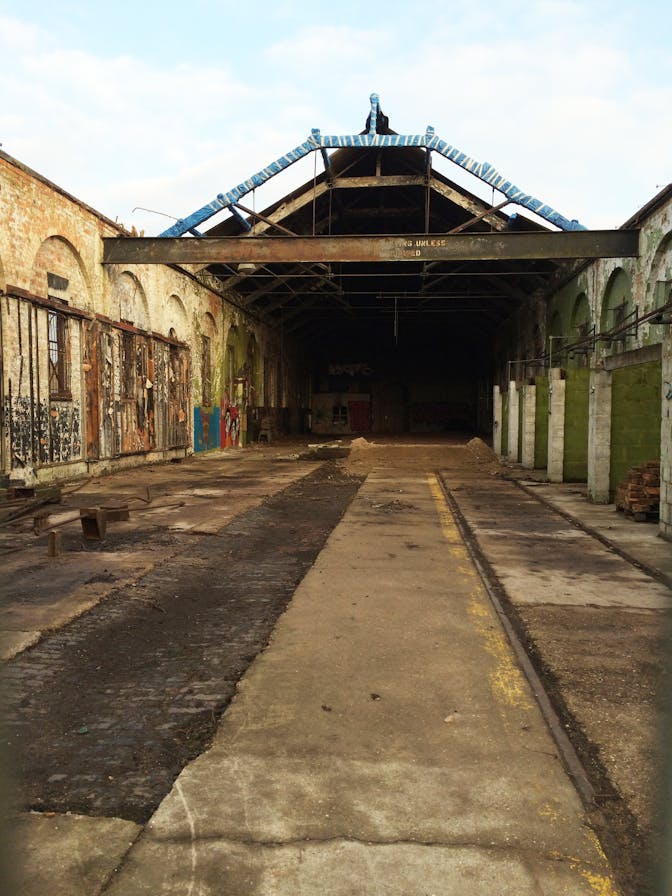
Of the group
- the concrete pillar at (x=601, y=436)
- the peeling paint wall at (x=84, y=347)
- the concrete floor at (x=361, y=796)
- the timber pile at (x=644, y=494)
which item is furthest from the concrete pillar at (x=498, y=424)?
the concrete floor at (x=361, y=796)

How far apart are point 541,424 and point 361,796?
48.9ft

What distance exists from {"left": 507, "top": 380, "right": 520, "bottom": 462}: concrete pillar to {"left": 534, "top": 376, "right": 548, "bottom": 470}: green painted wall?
243 centimetres

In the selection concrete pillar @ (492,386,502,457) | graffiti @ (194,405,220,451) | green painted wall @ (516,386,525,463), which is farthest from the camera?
concrete pillar @ (492,386,502,457)

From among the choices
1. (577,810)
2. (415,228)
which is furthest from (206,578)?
(415,228)

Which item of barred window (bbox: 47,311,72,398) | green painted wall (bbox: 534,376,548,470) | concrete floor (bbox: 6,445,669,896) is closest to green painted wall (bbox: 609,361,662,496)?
green painted wall (bbox: 534,376,548,470)

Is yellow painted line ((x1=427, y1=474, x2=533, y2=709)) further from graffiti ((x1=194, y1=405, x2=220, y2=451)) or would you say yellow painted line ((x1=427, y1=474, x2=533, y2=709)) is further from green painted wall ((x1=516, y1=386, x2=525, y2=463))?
graffiti ((x1=194, y1=405, x2=220, y2=451))

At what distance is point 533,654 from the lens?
405 centimetres

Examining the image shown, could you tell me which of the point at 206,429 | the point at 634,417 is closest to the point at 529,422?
the point at 634,417

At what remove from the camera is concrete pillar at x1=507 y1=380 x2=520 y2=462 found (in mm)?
18922

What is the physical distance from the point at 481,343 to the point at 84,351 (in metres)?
31.2

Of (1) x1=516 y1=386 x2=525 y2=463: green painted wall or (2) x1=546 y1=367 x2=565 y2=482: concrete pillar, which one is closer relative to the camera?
(2) x1=546 y1=367 x2=565 y2=482: concrete pillar

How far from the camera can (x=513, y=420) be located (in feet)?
63.2

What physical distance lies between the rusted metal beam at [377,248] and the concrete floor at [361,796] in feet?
38.2

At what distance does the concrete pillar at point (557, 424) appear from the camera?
13375 mm
